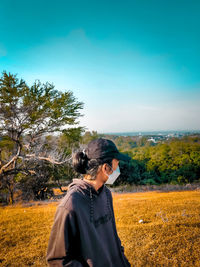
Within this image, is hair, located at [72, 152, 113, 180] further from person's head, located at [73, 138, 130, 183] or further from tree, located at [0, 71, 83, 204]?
tree, located at [0, 71, 83, 204]

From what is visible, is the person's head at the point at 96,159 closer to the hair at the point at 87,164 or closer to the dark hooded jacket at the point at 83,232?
the hair at the point at 87,164

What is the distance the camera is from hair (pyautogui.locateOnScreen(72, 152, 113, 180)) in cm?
134

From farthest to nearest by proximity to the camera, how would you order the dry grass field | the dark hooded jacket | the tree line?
the tree line < the dry grass field < the dark hooded jacket

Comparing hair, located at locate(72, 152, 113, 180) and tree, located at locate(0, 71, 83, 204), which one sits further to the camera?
tree, located at locate(0, 71, 83, 204)

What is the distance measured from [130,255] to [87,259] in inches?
86.6

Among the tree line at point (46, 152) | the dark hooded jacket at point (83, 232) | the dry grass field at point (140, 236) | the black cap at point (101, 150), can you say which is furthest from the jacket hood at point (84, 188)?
Result: the tree line at point (46, 152)

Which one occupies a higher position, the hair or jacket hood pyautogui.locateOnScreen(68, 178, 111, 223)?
the hair

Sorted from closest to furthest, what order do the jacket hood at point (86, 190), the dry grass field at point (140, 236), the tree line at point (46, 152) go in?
the jacket hood at point (86, 190), the dry grass field at point (140, 236), the tree line at point (46, 152)

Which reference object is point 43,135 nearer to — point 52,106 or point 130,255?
point 52,106

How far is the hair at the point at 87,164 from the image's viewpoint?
1.34 m

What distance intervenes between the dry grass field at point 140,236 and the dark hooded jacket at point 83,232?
1.84m

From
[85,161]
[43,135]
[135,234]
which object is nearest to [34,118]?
[43,135]

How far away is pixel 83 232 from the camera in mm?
1140

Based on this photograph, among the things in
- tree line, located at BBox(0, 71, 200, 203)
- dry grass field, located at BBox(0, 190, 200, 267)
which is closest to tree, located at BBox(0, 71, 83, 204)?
tree line, located at BBox(0, 71, 200, 203)
